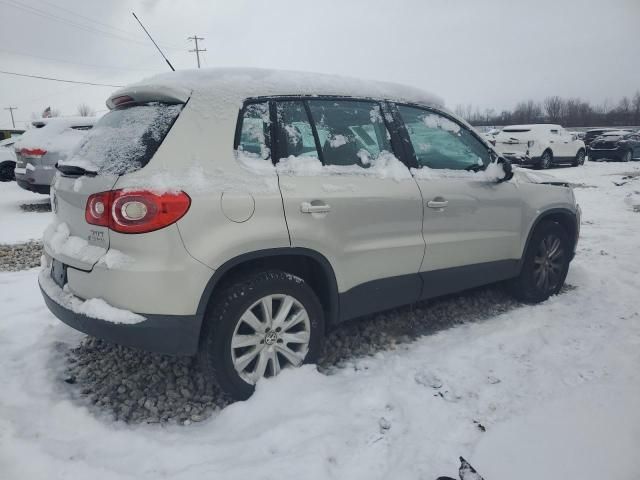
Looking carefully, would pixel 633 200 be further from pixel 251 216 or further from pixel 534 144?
pixel 251 216

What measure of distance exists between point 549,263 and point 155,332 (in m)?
3.58

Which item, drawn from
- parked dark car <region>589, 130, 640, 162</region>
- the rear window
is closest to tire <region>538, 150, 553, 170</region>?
parked dark car <region>589, 130, 640, 162</region>

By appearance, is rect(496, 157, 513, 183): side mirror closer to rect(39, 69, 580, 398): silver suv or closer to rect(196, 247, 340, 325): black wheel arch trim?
rect(39, 69, 580, 398): silver suv

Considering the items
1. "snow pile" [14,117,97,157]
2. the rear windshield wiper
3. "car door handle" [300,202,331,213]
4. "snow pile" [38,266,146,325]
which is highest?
"snow pile" [14,117,97,157]

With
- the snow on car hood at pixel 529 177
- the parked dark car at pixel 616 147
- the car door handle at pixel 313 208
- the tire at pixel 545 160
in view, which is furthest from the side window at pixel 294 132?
the parked dark car at pixel 616 147

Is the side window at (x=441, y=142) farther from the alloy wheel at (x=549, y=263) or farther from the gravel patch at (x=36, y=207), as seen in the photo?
the gravel patch at (x=36, y=207)

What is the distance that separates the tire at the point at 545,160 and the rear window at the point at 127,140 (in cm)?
1734

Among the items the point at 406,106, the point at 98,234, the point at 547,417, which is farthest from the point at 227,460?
the point at 406,106

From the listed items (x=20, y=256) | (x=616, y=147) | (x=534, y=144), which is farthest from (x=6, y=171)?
(x=616, y=147)

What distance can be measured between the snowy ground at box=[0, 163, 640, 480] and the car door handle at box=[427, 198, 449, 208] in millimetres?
1032

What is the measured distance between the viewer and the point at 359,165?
2.97 m

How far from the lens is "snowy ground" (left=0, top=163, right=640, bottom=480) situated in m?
2.14

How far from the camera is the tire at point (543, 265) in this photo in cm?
409

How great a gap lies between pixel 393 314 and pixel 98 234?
249 cm
